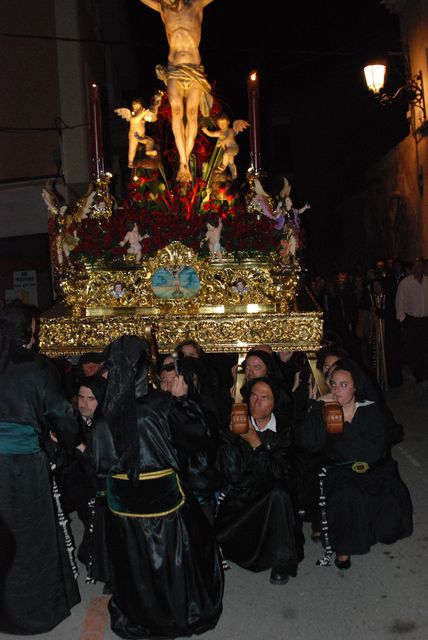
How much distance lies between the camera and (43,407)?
322cm

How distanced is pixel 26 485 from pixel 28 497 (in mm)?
64

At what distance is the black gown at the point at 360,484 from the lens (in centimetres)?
383

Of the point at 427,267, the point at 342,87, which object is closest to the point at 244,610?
the point at 427,267

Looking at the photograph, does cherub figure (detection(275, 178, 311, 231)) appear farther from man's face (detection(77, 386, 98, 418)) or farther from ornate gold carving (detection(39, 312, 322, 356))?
man's face (detection(77, 386, 98, 418))

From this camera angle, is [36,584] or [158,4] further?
[158,4]

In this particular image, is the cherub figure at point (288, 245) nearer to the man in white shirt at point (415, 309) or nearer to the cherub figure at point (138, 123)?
the cherub figure at point (138, 123)

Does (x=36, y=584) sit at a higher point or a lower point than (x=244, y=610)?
higher

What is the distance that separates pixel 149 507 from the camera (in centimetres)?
304

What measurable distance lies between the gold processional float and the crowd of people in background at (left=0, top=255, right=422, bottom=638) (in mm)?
311

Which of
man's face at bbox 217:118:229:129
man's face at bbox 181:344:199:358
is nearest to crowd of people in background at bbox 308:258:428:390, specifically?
man's face at bbox 217:118:229:129

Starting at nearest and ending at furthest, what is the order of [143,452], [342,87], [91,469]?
[143,452], [91,469], [342,87]

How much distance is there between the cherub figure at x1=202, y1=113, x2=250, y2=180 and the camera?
6.01m

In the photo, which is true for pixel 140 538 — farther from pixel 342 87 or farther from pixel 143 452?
pixel 342 87

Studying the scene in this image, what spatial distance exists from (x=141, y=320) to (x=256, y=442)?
1.54 m
